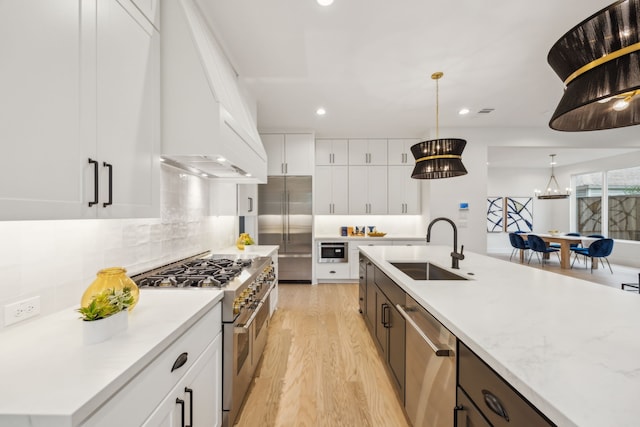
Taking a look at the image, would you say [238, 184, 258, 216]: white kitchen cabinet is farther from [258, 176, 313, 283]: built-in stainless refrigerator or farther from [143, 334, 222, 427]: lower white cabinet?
[143, 334, 222, 427]: lower white cabinet

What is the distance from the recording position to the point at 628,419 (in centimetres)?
58

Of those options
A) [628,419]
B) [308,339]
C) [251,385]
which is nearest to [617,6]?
[628,419]

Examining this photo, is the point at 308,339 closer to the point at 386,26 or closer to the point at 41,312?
the point at 41,312

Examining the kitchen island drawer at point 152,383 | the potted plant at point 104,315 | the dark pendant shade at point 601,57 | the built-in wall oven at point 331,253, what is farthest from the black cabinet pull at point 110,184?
the built-in wall oven at point 331,253

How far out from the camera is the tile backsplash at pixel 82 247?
1.10 meters

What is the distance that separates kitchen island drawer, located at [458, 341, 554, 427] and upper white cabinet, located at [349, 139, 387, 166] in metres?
4.73

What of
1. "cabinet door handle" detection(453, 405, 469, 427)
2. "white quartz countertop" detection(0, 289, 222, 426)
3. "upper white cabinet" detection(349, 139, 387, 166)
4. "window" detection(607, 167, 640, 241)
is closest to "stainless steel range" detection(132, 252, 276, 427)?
"white quartz countertop" detection(0, 289, 222, 426)

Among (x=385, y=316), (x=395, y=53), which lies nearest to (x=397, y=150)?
(x=395, y=53)

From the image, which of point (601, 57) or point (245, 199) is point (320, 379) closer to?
point (601, 57)

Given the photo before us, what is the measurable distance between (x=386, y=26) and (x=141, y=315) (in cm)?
268

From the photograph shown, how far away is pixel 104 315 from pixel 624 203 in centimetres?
1121

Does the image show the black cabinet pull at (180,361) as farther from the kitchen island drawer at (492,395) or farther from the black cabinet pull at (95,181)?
the kitchen island drawer at (492,395)

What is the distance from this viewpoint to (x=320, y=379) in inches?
88.6

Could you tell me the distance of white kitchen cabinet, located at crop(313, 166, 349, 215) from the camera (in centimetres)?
552
